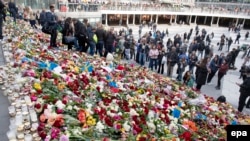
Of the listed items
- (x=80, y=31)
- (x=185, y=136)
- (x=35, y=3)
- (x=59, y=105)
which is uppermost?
(x=35, y=3)

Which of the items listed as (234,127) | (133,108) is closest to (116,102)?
(133,108)

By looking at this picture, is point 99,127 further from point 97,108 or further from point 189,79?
point 189,79

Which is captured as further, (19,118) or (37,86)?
(37,86)

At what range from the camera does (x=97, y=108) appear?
4.93 m

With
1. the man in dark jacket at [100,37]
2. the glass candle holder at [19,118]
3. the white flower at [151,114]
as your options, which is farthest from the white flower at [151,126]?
the man in dark jacket at [100,37]

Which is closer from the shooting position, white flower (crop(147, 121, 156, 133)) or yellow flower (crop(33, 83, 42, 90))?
white flower (crop(147, 121, 156, 133))

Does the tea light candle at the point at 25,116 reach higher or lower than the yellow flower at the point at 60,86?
lower

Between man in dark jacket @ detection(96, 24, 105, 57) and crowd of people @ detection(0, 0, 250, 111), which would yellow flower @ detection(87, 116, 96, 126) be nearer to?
crowd of people @ detection(0, 0, 250, 111)

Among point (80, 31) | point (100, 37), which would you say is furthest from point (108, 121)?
Result: point (100, 37)

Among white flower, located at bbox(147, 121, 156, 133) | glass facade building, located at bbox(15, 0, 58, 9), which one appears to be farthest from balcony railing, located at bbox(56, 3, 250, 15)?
white flower, located at bbox(147, 121, 156, 133)

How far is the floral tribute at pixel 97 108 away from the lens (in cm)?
429

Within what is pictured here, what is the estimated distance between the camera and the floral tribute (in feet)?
14.1

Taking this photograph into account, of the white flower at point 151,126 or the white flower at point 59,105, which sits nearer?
the white flower at point 59,105

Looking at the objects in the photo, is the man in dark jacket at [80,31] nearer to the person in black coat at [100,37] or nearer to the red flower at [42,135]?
the person in black coat at [100,37]
